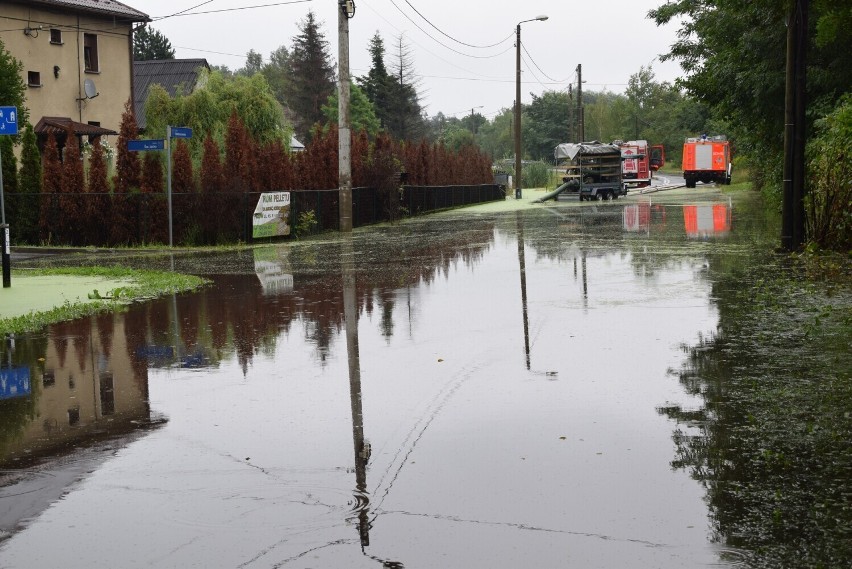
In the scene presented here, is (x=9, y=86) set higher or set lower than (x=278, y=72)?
lower

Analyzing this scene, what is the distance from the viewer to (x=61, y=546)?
5270 millimetres

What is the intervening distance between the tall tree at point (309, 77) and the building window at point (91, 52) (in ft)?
208

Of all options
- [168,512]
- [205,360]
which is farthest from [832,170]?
[168,512]

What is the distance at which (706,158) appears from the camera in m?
74.8

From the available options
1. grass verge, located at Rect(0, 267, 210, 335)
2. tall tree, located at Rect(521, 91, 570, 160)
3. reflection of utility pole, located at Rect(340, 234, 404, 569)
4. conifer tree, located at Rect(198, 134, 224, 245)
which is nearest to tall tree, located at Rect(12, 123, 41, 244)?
conifer tree, located at Rect(198, 134, 224, 245)

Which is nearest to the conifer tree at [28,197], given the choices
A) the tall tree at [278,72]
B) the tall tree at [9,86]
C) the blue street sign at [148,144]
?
the tall tree at [9,86]

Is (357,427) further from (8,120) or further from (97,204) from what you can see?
(97,204)

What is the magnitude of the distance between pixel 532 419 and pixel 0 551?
3819mm

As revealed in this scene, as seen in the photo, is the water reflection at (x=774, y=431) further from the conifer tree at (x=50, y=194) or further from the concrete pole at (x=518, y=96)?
the concrete pole at (x=518, y=96)

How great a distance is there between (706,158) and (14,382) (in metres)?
69.7

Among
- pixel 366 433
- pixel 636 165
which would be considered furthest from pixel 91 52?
pixel 636 165

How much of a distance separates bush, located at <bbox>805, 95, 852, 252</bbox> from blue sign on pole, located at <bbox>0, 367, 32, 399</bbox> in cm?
1287

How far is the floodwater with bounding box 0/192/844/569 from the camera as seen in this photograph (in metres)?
5.29

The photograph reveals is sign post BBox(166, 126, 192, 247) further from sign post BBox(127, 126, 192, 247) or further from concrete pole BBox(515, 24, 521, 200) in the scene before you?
concrete pole BBox(515, 24, 521, 200)
